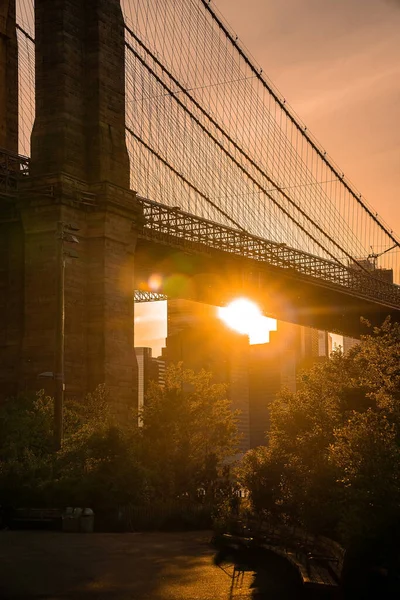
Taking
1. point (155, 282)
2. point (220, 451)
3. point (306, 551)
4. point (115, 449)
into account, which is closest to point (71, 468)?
point (115, 449)

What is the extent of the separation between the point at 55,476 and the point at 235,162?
48.1m

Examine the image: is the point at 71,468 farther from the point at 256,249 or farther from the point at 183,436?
the point at 256,249

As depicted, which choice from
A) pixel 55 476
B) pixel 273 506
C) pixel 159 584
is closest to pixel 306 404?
pixel 273 506

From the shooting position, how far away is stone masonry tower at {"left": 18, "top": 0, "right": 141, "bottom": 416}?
39188 mm

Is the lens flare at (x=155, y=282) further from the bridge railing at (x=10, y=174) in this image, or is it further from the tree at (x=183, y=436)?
the tree at (x=183, y=436)

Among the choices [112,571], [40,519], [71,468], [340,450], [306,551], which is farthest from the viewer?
[71,468]

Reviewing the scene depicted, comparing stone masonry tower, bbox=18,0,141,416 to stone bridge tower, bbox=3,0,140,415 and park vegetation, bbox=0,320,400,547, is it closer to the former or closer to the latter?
stone bridge tower, bbox=3,0,140,415

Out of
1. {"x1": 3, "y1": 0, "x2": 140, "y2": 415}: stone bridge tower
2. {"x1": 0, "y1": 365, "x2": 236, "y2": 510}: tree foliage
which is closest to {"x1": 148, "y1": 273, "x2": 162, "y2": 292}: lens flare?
{"x1": 3, "y1": 0, "x2": 140, "y2": 415}: stone bridge tower

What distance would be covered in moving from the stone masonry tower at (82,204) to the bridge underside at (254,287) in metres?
9.08

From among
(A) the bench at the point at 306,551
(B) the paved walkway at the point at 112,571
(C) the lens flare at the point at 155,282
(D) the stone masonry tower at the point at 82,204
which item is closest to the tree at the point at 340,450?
(A) the bench at the point at 306,551

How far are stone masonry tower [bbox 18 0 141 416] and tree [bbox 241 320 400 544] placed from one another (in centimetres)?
1007

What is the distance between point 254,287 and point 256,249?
2.68m

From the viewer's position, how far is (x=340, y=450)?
1834 cm

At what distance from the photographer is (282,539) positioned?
20094 mm
